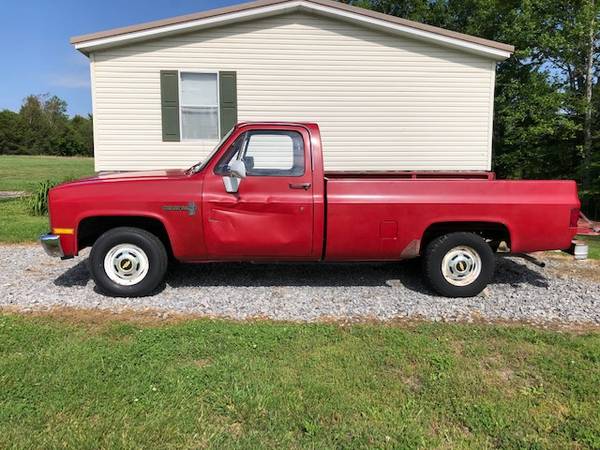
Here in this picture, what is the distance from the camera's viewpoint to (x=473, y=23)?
21969mm

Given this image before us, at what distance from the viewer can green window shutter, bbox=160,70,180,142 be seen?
1006 cm

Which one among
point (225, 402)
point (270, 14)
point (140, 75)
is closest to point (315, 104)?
point (270, 14)

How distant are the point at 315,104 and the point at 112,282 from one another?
6518 millimetres

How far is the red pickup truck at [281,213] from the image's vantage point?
5.02m

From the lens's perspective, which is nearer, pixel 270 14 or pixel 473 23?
pixel 270 14

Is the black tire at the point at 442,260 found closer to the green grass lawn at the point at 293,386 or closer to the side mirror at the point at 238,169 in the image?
the green grass lawn at the point at 293,386

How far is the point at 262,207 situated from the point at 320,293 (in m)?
1.20

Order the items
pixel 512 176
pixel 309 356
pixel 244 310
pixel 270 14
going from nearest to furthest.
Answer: pixel 309 356, pixel 244 310, pixel 270 14, pixel 512 176

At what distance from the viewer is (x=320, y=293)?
18.0 ft

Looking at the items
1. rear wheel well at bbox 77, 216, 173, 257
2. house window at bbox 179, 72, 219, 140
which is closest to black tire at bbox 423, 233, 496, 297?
rear wheel well at bbox 77, 216, 173, 257

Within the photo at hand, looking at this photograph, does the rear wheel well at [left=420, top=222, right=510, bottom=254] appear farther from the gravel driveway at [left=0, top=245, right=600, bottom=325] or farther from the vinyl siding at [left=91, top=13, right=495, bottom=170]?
the vinyl siding at [left=91, top=13, right=495, bottom=170]

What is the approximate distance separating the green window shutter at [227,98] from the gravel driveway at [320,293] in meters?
4.49

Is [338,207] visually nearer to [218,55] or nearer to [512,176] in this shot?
[218,55]

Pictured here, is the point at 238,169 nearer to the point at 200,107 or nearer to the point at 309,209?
the point at 309,209
